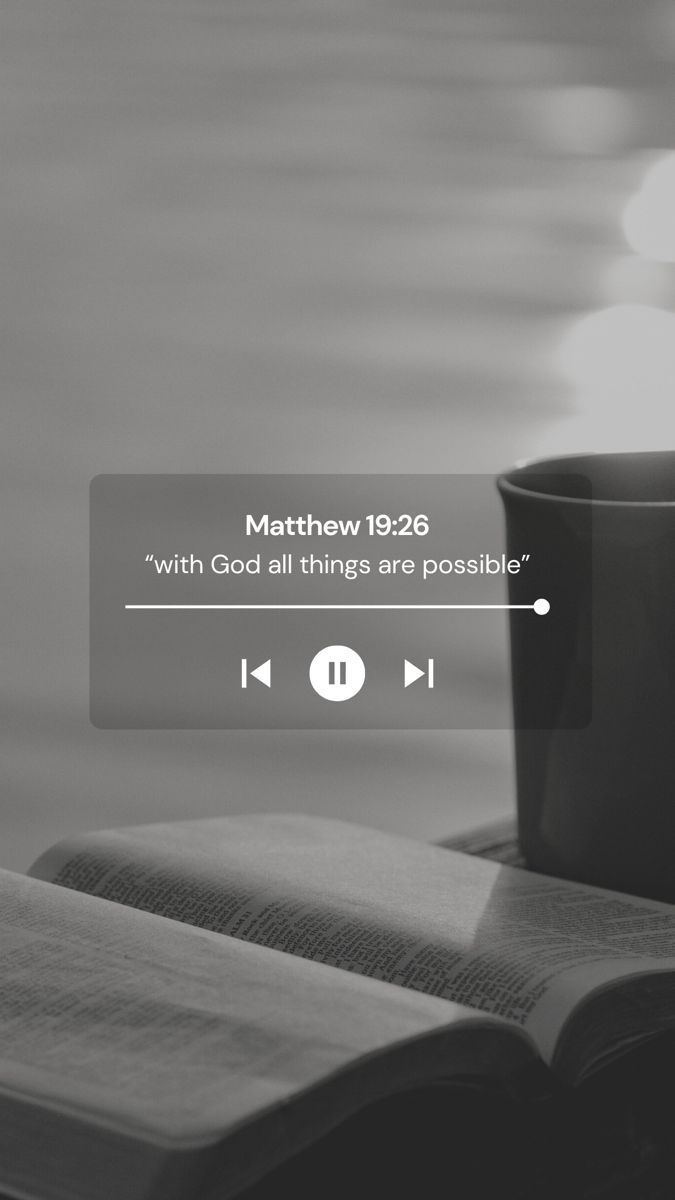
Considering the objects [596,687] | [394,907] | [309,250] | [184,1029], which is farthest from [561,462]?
[309,250]

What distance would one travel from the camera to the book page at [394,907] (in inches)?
18.3

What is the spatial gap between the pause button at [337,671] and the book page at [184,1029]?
1.78ft

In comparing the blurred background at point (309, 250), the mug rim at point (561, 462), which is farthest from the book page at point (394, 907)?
the blurred background at point (309, 250)

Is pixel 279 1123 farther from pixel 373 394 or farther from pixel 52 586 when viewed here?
pixel 373 394

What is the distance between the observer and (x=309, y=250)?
1.75 meters

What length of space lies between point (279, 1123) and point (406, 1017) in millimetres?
57

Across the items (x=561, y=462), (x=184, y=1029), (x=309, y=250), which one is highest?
(x=309, y=250)

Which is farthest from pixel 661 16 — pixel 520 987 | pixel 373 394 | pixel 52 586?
pixel 520 987

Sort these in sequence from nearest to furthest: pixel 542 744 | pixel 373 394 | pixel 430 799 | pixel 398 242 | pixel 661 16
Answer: pixel 542 744
pixel 430 799
pixel 373 394
pixel 398 242
pixel 661 16

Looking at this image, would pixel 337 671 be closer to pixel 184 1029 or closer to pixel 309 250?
pixel 184 1029

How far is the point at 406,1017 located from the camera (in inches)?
15.3

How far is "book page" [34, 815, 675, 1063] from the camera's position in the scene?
0.46 metres

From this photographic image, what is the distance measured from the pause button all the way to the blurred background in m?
0.16

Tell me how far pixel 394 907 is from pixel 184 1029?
0.14 metres
